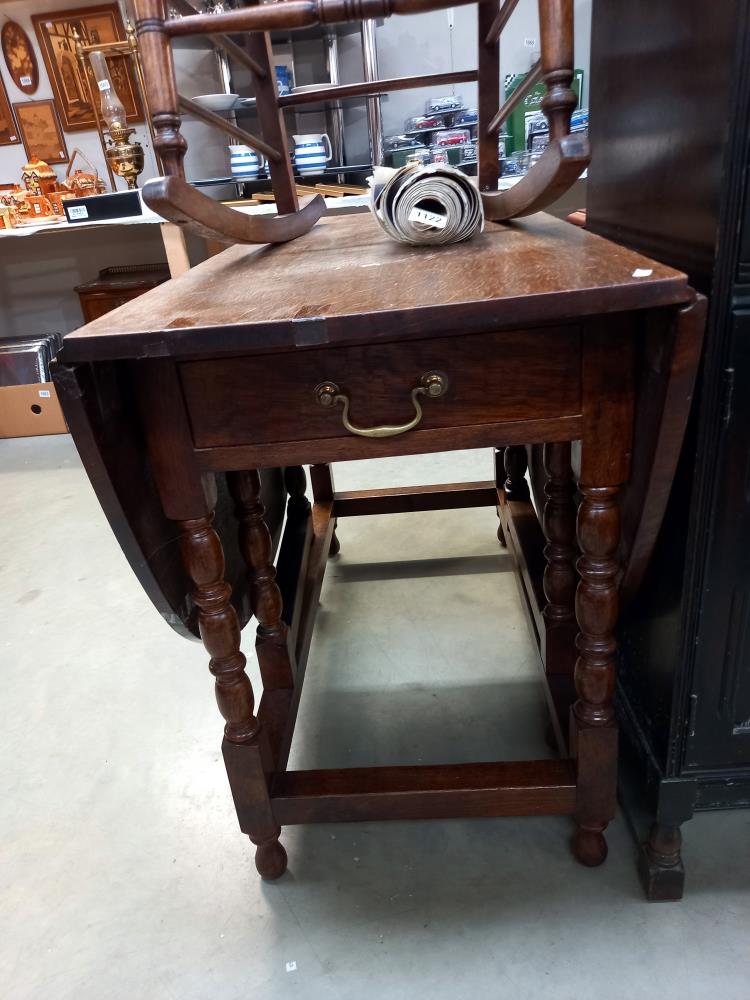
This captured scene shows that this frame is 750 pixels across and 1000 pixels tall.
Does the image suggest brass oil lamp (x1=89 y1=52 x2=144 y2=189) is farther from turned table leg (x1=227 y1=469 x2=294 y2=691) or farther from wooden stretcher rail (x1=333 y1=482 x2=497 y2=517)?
turned table leg (x1=227 y1=469 x2=294 y2=691)

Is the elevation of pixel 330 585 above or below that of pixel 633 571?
below

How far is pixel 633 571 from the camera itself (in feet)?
2.80

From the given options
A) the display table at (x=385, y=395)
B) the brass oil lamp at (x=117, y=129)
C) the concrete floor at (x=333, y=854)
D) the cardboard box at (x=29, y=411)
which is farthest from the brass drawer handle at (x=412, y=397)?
the cardboard box at (x=29, y=411)

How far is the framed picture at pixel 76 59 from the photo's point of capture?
3.18 meters

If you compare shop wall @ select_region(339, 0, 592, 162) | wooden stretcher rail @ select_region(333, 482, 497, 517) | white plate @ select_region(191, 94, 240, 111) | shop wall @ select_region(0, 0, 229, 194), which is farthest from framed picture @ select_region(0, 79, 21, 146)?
wooden stretcher rail @ select_region(333, 482, 497, 517)

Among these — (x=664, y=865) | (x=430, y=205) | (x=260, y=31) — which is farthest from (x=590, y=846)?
(x=260, y=31)

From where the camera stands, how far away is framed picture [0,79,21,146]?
3.34 metres

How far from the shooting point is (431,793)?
950mm

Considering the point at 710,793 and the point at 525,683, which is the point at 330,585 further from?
the point at 710,793

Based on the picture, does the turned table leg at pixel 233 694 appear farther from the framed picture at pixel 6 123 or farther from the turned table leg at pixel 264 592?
the framed picture at pixel 6 123

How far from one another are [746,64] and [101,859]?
4.38 ft

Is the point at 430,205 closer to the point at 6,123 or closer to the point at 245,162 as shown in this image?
the point at 245,162

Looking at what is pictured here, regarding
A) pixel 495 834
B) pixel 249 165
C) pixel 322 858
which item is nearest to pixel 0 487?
pixel 249 165

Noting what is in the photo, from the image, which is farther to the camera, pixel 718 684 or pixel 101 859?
pixel 101 859
